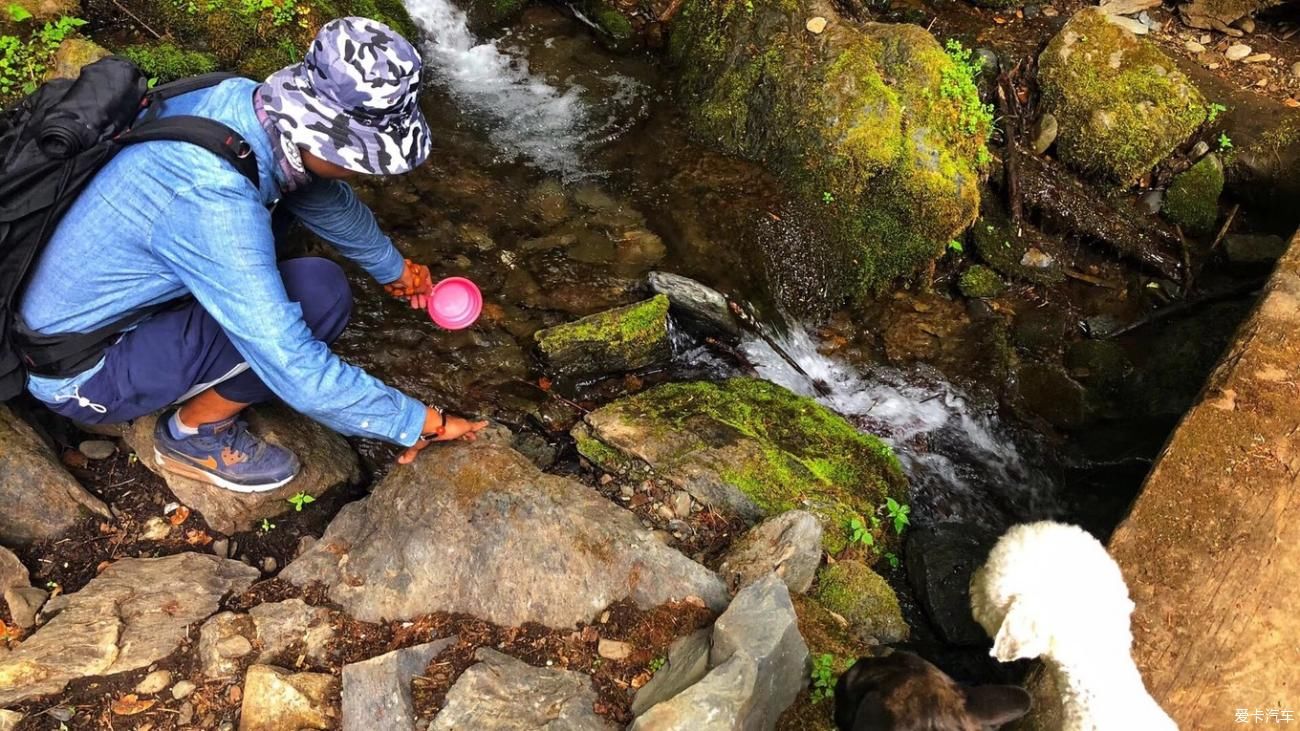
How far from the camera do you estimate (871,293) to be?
6.02 meters

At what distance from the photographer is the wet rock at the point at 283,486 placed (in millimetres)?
3871

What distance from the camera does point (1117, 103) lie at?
6.51 m

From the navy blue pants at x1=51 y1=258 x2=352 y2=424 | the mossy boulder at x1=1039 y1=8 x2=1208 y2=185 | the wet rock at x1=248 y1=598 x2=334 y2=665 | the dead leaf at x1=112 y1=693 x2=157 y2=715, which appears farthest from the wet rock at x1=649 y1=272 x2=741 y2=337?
the dead leaf at x1=112 y1=693 x2=157 y2=715

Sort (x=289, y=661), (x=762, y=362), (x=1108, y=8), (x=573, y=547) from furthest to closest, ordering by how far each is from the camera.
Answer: (x=1108, y=8), (x=762, y=362), (x=573, y=547), (x=289, y=661)

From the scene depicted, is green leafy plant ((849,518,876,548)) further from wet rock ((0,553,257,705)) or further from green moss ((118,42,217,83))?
green moss ((118,42,217,83))

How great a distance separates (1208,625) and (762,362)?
10.0 ft

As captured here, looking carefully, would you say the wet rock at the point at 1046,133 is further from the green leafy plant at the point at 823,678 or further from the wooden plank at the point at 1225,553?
the green leafy plant at the point at 823,678

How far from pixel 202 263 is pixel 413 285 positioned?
5.84 feet

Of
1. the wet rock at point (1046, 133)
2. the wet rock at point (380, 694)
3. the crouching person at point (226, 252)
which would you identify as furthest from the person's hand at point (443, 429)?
the wet rock at point (1046, 133)

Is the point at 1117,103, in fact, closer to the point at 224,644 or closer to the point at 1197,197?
the point at 1197,197

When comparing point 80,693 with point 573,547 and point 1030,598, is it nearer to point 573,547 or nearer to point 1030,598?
point 573,547

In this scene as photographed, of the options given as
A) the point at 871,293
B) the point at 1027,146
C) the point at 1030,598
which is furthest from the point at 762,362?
the point at 1027,146

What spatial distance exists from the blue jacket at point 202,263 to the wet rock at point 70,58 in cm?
298

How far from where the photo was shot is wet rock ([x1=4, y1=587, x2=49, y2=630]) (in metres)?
3.18
